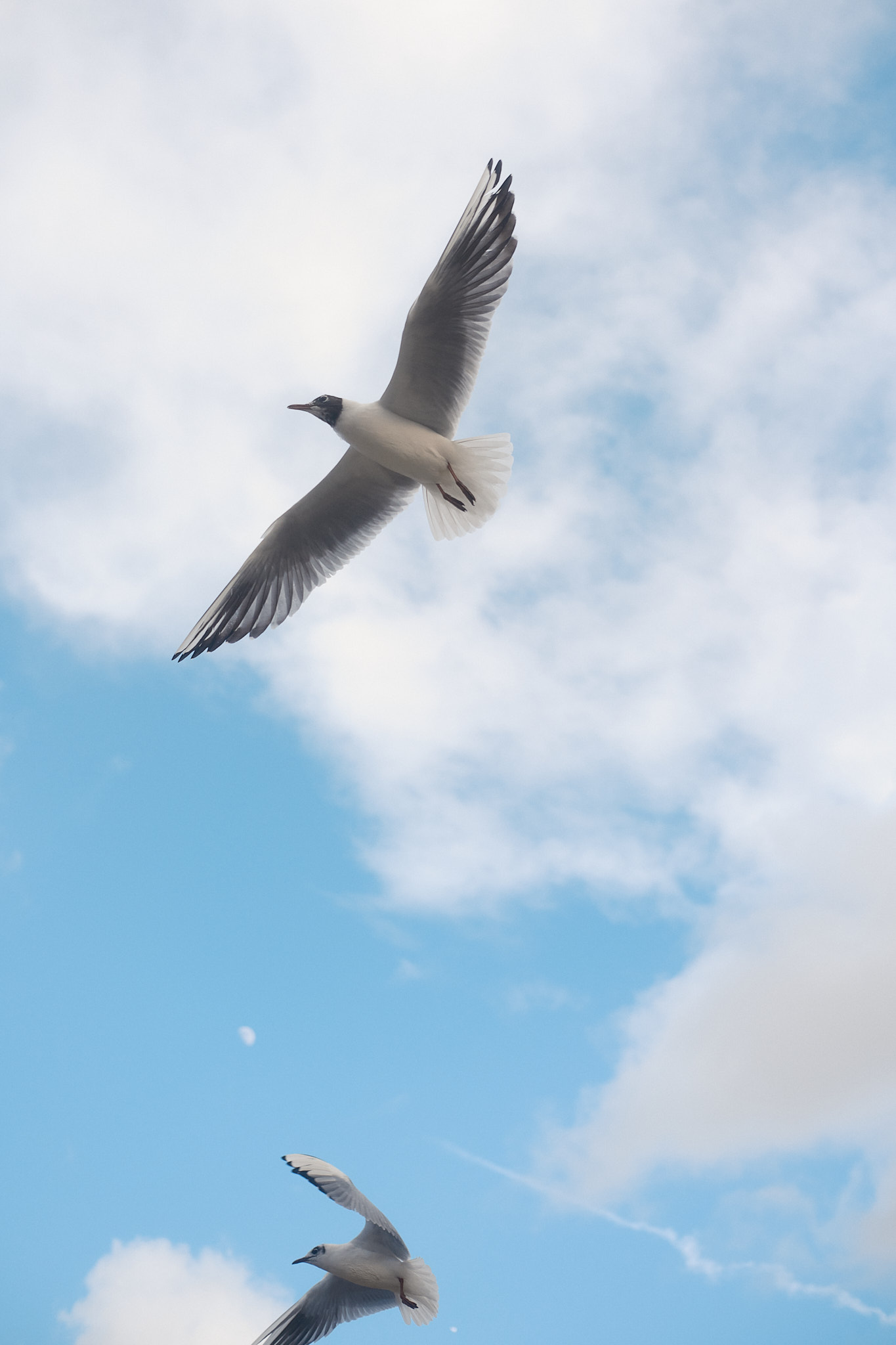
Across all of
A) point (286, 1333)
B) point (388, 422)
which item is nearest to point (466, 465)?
point (388, 422)

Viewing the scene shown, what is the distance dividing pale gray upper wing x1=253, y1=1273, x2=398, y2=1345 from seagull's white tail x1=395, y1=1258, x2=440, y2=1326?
363mm

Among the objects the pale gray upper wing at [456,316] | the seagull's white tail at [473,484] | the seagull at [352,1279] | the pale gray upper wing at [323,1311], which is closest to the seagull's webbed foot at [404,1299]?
the seagull at [352,1279]

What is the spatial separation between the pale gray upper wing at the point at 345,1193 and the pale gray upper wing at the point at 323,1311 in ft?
1.82

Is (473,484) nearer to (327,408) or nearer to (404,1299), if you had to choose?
(327,408)

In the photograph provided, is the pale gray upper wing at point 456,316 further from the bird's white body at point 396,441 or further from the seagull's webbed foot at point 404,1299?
the seagull's webbed foot at point 404,1299

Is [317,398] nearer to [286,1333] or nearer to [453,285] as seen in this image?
[453,285]

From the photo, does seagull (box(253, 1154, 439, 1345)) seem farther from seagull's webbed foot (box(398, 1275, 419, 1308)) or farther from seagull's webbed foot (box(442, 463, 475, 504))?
seagull's webbed foot (box(442, 463, 475, 504))

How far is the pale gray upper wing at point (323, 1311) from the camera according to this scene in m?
5.91

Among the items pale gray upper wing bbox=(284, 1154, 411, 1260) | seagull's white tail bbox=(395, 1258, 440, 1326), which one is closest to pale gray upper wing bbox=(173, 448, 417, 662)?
pale gray upper wing bbox=(284, 1154, 411, 1260)

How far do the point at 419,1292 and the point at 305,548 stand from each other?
14.0 ft

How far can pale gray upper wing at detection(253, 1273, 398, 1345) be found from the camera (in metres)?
5.91

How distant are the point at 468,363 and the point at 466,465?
556 millimetres

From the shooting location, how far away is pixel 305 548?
7316mm

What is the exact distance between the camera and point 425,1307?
18.2 feet
